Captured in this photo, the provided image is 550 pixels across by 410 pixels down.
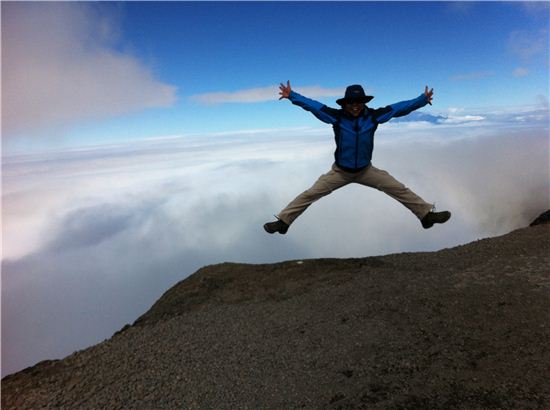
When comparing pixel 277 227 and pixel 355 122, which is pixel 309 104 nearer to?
pixel 355 122

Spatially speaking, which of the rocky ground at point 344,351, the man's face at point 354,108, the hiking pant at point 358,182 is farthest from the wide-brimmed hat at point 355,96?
the rocky ground at point 344,351

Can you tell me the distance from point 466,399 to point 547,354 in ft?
8.02

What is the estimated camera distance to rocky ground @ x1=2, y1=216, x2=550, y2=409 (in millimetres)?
7992

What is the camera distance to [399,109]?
9.38 metres

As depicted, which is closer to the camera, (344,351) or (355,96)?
(355,96)

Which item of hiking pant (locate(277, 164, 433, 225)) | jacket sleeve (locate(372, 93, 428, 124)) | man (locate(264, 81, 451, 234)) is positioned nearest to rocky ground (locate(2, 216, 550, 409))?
man (locate(264, 81, 451, 234))

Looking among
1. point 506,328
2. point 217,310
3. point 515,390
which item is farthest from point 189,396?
point 506,328

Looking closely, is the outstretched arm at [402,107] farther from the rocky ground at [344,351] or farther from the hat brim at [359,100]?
the rocky ground at [344,351]

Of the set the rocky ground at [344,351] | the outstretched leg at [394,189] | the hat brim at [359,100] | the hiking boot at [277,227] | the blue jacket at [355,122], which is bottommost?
the rocky ground at [344,351]

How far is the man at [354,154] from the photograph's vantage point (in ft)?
30.2

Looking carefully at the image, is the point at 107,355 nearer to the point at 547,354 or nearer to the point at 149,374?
the point at 149,374

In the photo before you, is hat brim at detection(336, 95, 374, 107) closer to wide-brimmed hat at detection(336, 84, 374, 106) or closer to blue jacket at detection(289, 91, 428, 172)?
wide-brimmed hat at detection(336, 84, 374, 106)

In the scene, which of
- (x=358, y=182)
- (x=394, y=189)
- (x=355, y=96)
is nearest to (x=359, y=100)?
(x=355, y=96)

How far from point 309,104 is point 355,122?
1175 millimetres
